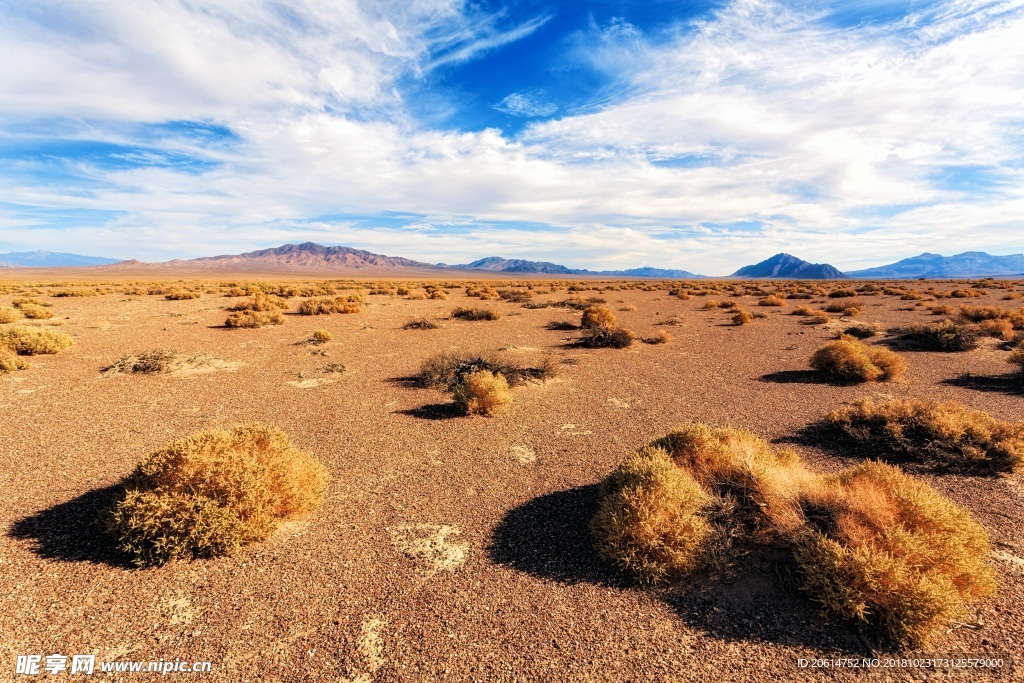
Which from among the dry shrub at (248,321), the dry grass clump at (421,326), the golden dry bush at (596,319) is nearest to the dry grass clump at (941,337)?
the golden dry bush at (596,319)

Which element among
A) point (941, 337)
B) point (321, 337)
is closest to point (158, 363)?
point (321, 337)

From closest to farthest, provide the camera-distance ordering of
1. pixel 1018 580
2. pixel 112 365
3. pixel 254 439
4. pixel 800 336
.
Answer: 1. pixel 1018 580
2. pixel 254 439
3. pixel 112 365
4. pixel 800 336

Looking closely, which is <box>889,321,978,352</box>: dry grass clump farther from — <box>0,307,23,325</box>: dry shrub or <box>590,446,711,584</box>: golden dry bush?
<box>0,307,23,325</box>: dry shrub

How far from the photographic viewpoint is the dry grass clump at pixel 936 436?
657 cm

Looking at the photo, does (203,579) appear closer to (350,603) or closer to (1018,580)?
(350,603)

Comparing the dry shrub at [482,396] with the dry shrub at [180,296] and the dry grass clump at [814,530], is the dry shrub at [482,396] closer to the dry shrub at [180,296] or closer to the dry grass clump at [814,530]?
the dry grass clump at [814,530]

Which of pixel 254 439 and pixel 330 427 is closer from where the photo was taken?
pixel 254 439

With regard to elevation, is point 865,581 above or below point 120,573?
above

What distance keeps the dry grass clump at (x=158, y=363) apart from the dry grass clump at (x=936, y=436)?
15977 mm

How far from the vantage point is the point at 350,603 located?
4.16m

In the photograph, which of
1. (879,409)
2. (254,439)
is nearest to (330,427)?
(254,439)

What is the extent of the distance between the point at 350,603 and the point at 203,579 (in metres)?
1.61

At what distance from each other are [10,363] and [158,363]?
11.1 ft

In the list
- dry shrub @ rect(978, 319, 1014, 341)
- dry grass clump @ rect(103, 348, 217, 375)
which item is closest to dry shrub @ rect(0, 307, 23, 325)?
dry grass clump @ rect(103, 348, 217, 375)
